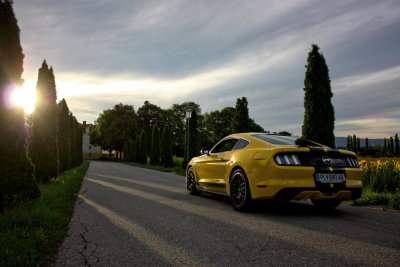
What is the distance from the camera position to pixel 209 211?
6.23 meters

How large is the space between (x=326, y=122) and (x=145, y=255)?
967cm

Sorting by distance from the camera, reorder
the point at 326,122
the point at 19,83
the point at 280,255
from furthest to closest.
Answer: the point at 326,122
the point at 19,83
the point at 280,255

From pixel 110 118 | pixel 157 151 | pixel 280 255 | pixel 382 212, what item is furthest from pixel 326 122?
pixel 110 118

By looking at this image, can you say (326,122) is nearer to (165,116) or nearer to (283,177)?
(283,177)

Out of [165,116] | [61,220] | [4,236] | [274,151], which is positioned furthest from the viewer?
[165,116]

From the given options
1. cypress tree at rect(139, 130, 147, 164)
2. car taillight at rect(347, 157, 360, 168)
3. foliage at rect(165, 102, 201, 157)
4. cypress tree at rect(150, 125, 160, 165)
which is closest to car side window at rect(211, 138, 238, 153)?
car taillight at rect(347, 157, 360, 168)

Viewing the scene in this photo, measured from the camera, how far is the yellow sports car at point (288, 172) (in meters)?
5.41

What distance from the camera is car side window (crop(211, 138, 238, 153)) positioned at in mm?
7188

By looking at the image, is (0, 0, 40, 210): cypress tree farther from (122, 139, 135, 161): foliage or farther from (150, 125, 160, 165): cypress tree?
(122, 139, 135, 161): foliage

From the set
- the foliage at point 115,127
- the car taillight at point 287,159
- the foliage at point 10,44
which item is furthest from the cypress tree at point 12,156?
the foliage at point 115,127

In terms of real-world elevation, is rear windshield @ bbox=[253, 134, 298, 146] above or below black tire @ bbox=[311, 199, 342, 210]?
above

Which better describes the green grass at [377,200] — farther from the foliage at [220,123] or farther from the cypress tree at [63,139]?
the foliage at [220,123]

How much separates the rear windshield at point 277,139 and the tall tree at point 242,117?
42.6 ft

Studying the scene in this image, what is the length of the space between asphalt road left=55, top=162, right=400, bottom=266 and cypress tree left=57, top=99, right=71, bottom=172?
1286 centimetres
